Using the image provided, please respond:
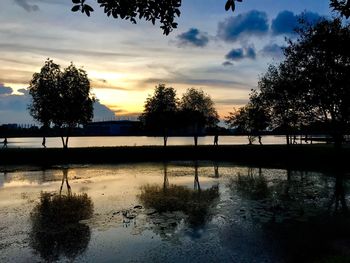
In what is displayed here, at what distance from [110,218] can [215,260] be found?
8293mm

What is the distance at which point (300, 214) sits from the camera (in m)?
21.2

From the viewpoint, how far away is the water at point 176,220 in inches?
599

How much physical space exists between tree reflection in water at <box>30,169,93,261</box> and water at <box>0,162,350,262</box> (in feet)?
0.14

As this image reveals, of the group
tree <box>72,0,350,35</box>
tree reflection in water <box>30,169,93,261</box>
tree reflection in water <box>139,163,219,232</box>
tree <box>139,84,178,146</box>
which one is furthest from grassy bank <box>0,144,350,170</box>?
tree <box>72,0,350,35</box>

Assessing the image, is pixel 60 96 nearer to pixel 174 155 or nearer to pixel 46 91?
pixel 46 91

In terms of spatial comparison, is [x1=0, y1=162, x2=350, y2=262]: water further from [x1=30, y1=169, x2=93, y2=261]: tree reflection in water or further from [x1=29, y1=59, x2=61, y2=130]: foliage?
[x1=29, y1=59, x2=61, y2=130]: foliage

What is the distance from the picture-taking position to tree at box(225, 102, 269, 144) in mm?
77075

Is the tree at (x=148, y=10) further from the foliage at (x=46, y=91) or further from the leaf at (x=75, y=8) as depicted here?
the foliage at (x=46, y=91)

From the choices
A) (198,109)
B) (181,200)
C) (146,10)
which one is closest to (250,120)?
(198,109)

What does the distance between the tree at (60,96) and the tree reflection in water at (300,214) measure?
128 ft

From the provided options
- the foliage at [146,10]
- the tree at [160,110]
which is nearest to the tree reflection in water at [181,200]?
the foliage at [146,10]

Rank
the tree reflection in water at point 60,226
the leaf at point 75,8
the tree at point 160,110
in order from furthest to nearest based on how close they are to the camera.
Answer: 1. the tree at point 160,110
2. the tree reflection in water at point 60,226
3. the leaf at point 75,8

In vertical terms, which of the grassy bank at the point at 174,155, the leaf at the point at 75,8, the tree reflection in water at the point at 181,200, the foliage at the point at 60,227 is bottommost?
the foliage at the point at 60,227

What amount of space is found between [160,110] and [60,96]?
22.0 metres
